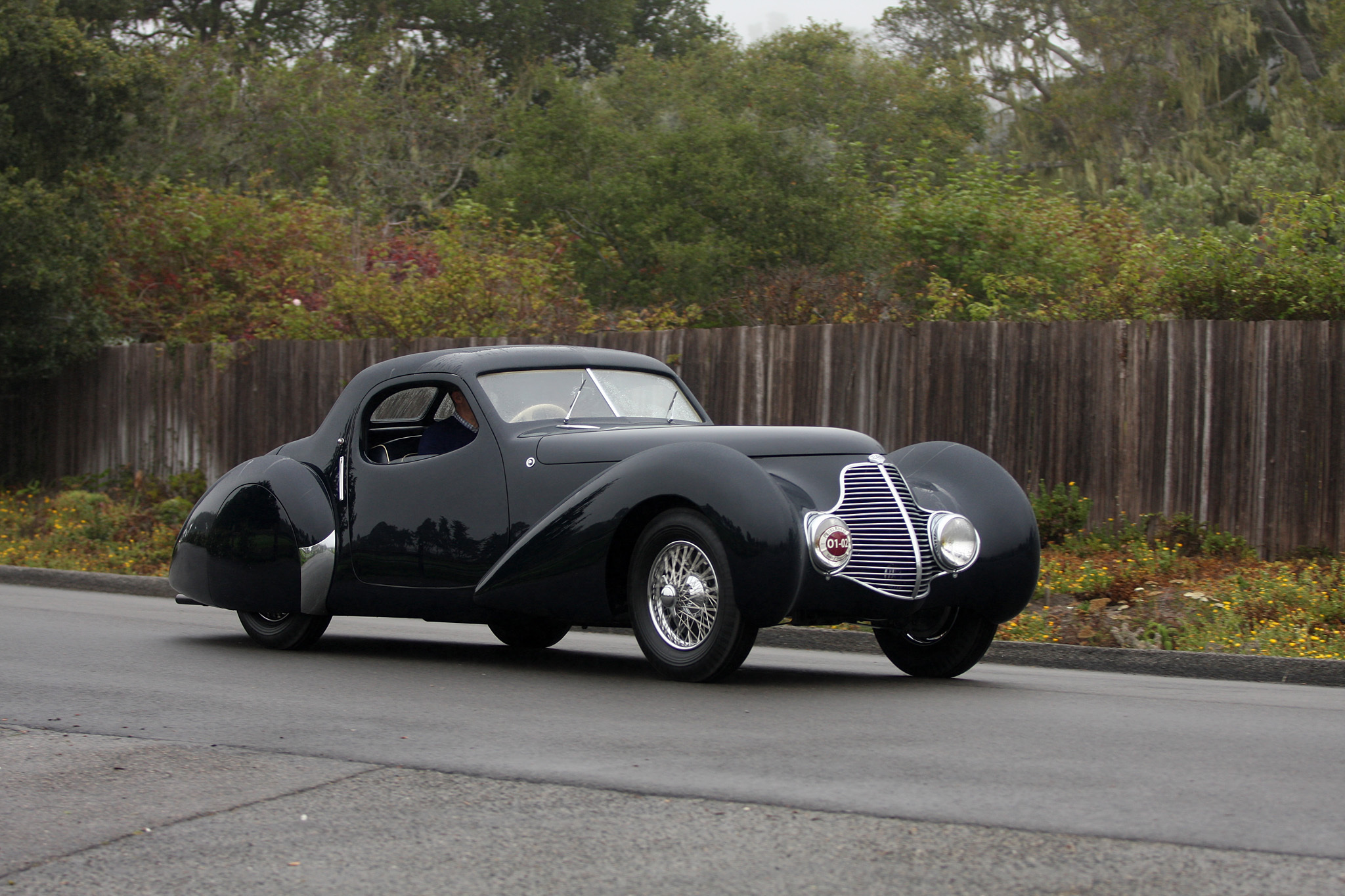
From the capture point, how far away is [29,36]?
19.7 meters

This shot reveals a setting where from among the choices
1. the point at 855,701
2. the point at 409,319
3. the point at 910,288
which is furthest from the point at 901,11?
the point at 855,701

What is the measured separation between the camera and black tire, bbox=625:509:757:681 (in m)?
7.25

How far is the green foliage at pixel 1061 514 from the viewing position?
1348 centimetres

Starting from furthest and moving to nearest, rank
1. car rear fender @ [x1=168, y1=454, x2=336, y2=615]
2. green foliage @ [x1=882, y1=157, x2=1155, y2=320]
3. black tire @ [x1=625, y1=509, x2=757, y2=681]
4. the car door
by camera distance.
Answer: green foliage @ [x1=882, y1=157, x2=1155, y2=320]
car rear fender @ [x1=168, y1=454, x2=336, y2=615]
the car door
black tire @ [x1=625, y1=509, x2=757, y2=681]

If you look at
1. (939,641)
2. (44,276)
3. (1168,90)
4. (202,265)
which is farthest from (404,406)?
(1168,90)

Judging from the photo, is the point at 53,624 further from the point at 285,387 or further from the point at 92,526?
the point at 285,387

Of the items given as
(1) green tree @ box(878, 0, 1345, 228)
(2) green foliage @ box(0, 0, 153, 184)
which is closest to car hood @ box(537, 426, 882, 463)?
(2) green foliage @ box(0, 0, 153, 184)

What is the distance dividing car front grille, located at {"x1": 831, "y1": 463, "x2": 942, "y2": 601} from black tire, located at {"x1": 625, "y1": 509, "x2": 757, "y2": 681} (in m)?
0.61

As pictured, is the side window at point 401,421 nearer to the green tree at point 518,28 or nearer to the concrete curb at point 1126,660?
the concrete curb at point 1126,660

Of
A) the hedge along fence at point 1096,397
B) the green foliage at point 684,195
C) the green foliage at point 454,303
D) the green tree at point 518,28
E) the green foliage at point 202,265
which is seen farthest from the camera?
the green tree at point 518,28

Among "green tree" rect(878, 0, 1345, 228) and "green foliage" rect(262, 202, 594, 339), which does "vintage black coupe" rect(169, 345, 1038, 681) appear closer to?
"green foliage" rect(262, 202, 594, 339)

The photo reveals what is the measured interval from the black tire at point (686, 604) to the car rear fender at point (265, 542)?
2.31m

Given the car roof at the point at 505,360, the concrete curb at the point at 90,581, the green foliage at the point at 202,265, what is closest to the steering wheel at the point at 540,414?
the car roof at the point at 505,360

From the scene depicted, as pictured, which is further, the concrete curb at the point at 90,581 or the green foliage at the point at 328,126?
the green foliage at the point at 328,126
